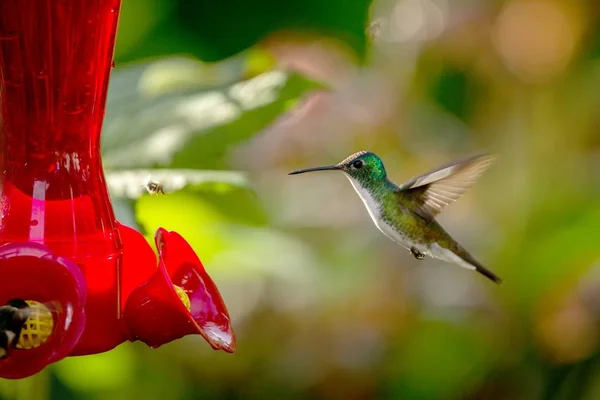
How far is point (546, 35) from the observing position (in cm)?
480

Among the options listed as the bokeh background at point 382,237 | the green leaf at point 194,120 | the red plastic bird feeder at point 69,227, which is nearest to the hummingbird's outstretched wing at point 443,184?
the green leaf at point 194,120

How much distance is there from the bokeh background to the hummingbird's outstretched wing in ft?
3.01

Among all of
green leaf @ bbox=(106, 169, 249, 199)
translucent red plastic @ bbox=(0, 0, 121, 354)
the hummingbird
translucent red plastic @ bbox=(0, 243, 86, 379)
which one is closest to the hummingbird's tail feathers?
the hummingbird

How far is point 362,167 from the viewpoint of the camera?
220 centimetres

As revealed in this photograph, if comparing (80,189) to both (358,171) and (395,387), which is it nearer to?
(358,171)

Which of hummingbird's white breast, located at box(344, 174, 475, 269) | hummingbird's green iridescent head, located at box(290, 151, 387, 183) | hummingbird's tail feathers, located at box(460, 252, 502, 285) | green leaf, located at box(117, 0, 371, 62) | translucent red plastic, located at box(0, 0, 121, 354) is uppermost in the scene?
green leaf, located at box(117, 0, 371, 62)

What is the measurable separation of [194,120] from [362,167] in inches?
27.0

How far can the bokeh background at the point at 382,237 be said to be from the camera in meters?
3.84

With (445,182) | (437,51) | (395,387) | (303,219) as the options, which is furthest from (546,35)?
(445,182)

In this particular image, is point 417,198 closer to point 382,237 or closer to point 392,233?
point 392,233

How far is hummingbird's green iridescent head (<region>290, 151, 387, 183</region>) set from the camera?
86.0 inches

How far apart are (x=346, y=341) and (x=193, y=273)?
8.91 ft

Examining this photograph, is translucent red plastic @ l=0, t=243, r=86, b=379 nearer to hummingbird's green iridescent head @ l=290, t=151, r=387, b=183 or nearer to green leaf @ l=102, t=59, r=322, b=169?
hummingbird's green iridescent head @ l=290, t=151, r=387, b=183

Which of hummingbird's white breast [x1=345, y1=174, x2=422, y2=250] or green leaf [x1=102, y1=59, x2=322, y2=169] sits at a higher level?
green leaf [x1=102, y1=59, x2=322, y2=169]
